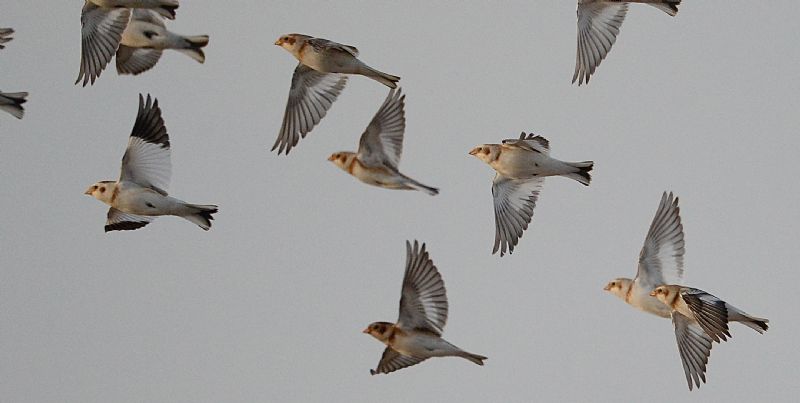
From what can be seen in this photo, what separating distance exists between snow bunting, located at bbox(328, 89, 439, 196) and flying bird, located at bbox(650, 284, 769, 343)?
3707mm

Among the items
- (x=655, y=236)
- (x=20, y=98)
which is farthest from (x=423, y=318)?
(x=20, y=98)

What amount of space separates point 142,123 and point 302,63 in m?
2.35

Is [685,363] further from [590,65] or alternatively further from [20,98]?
[20,98]

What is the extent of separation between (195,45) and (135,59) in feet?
7.94

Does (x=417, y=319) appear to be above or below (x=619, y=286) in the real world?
below

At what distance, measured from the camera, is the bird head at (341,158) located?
1007 inches

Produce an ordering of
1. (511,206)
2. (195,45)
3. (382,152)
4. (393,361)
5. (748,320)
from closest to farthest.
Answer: (748,320) → (393,361) → (382,152) → (195,45) → (511,206)

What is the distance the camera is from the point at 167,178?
25.2 meters

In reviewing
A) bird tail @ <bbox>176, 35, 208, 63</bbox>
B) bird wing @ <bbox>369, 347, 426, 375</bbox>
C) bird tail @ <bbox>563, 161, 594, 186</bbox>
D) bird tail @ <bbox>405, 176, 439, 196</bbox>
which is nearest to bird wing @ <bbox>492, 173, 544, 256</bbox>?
bird tail @ <bbox>563, 161, 594, 186</bbox>

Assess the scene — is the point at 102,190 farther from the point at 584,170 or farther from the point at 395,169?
the point at 584,170

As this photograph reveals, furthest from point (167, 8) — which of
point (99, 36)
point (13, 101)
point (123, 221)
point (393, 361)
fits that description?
point (393, 361)

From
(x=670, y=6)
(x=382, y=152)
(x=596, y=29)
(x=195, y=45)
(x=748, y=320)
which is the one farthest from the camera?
(x=195, y=45)

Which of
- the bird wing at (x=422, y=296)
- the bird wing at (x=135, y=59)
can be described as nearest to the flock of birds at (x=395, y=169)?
the bird wing at (x=422, y=296)

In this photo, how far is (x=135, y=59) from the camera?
28.7 metres
